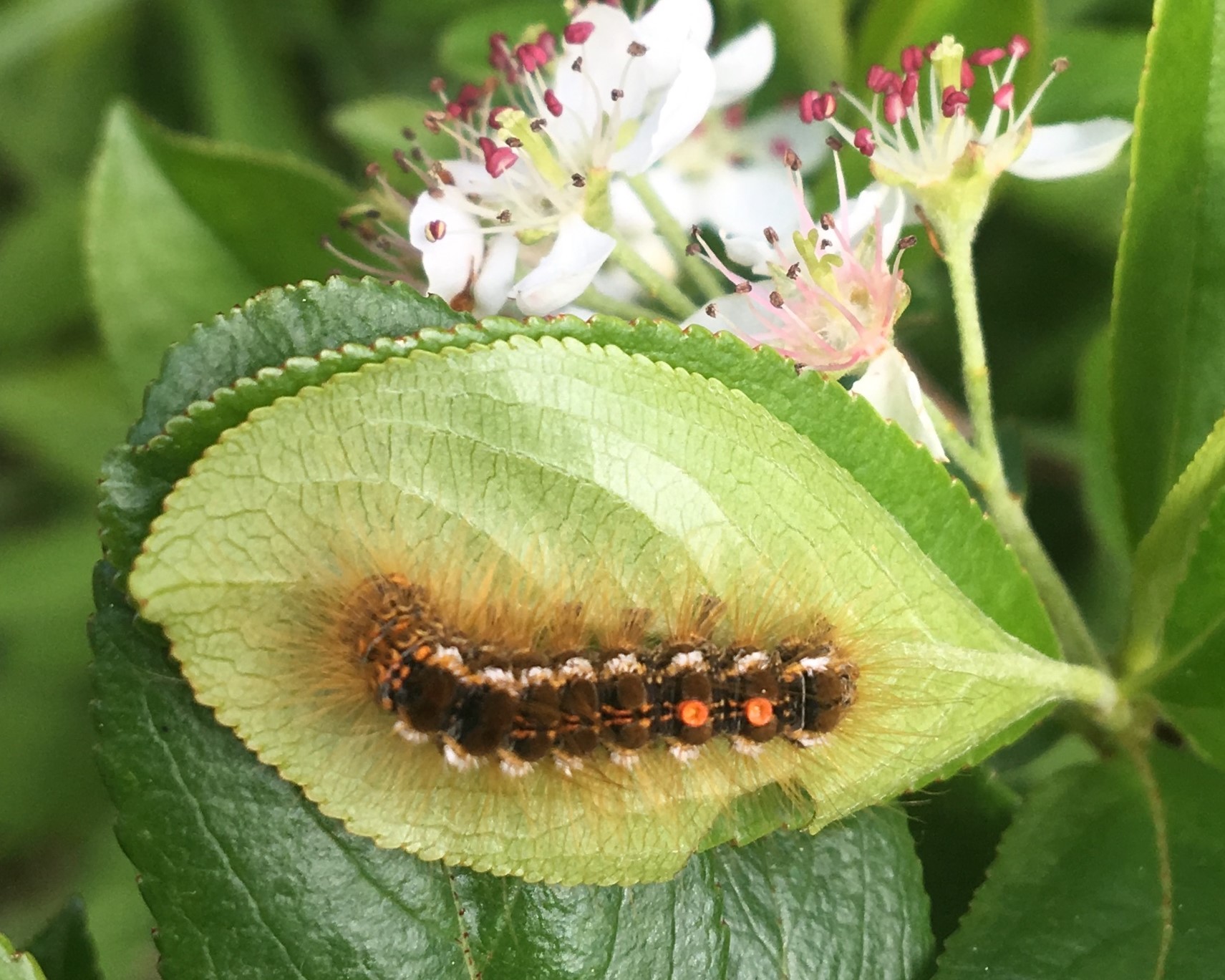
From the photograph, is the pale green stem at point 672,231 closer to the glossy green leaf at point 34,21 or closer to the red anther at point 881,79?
the red anther at point 881,79

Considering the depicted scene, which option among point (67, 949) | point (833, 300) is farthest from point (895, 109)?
point (67, 949)

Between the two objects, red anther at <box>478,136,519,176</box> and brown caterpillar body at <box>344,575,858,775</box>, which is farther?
red anther at <box>478,136,519,176</box>

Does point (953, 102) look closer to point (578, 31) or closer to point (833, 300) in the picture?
point (833, 300)

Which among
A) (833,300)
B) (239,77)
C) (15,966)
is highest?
(239,77)

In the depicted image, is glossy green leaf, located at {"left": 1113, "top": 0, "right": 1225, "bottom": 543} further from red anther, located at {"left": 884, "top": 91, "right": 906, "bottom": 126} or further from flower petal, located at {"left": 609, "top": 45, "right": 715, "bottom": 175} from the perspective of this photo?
flower petal, located at {"left": 609, "top": 45, "right": 715, "bottom": 175}

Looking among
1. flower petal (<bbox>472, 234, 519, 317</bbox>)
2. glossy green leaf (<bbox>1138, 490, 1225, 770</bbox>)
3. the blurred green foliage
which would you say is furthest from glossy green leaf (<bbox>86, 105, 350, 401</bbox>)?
glossy green leaf (<bbox>1138, 490, 1225, 770</bbox>)

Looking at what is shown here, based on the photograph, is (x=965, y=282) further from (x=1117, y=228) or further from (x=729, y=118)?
(x=1117, y=228)

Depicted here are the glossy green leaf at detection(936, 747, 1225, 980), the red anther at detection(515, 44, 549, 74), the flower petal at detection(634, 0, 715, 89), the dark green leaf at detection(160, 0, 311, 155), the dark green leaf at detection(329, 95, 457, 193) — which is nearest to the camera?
the glossy green leaf at detection(936, 747, 1225, 980)
